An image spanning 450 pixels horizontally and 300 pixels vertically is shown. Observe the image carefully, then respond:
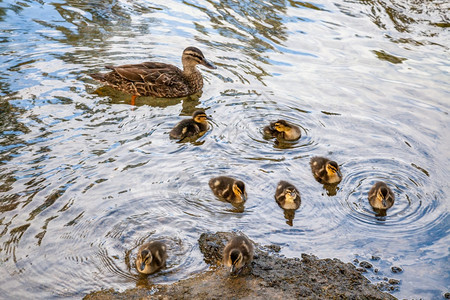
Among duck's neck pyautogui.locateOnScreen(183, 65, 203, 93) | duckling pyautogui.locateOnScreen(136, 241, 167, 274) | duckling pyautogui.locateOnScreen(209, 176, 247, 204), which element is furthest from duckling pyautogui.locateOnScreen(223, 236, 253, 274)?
duck's neck pyautogui.locateOnScreen(183, 65, 203, 93)

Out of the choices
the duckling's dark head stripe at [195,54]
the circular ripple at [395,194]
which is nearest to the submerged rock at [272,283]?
the circular ripple at [395,194]

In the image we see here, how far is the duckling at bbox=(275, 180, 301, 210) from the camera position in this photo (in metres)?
5.18

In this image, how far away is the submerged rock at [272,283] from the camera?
3869 mm

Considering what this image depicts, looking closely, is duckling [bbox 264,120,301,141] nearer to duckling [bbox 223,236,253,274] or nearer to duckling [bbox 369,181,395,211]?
duckling [bbox 369,181,395,211]

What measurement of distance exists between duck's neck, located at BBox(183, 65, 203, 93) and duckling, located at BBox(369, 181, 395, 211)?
11.2ft

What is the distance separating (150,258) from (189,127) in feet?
8.50

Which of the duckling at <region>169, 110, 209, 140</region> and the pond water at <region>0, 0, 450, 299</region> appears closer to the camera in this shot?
the pond water at <region>0, 0, 450, 299</region>

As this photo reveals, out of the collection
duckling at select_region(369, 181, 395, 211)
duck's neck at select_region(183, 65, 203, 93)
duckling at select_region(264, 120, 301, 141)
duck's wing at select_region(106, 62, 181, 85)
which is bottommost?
duck's neck at select_region(183, 65, 203, 93)

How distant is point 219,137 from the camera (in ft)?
21.7

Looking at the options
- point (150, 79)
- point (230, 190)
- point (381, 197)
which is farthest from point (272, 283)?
point (150, 79)

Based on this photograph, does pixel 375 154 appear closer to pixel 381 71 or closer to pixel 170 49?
pixel 381 71

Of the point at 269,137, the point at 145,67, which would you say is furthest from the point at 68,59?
the point at 269,137

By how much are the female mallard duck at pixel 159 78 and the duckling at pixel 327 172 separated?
2769 mm

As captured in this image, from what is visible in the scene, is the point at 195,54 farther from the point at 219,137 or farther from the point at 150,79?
the point at 219,137
